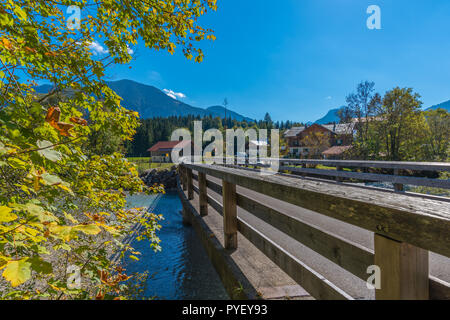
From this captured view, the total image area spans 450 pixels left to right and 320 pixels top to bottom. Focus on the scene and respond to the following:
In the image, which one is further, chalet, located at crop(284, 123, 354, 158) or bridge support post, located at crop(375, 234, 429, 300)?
chalet, located at crop(284, 123, 354, 158)

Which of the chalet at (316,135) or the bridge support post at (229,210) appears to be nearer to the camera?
the bridge support post at (229,210)

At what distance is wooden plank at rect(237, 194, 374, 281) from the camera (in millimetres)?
1210

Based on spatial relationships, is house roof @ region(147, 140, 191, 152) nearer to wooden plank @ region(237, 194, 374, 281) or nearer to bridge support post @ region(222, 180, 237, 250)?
bridge support post @ region(222, 180, 237, 250)

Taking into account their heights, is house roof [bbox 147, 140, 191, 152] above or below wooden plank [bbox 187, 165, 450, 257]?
above

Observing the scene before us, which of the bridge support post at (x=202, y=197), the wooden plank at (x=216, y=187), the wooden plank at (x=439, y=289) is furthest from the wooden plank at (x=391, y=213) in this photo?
the bridge support post at (x=202, y=197)

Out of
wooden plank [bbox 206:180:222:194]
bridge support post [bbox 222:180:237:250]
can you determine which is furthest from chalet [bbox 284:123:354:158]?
bridge support post [bbox 222:180:237:250]

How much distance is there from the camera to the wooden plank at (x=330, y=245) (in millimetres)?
1210

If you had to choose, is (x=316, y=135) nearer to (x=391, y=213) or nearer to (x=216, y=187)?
(x=216, y=187)

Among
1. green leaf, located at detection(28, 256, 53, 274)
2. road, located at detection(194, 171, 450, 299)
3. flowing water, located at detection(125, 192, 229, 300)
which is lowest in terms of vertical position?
flowing water, located at detection(125, 192, 229, 300)

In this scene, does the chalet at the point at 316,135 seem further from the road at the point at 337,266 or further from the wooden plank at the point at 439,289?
the wooden plank at the point at 439,289

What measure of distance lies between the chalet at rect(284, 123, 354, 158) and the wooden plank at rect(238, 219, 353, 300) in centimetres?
2750

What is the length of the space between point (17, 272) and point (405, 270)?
147cm

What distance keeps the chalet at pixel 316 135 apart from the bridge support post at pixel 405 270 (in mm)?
28335

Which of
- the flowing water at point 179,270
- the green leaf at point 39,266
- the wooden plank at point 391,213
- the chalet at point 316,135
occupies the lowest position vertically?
the flowing water at point 179,270
